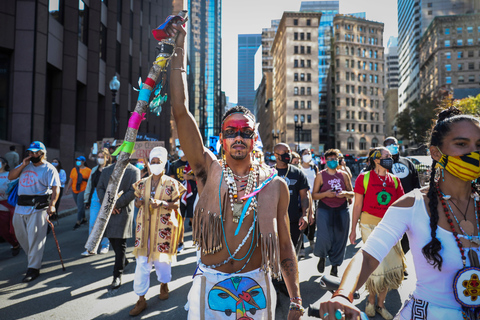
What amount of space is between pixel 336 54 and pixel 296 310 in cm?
9172

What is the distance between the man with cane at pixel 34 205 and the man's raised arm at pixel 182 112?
453cm

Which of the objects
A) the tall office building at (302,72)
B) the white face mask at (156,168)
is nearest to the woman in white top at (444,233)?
the white face mask at (156,168)

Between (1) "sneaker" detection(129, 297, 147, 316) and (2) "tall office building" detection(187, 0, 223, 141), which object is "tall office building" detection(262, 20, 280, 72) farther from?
(1) "sneaker" detection(129, 297, 147, 316)

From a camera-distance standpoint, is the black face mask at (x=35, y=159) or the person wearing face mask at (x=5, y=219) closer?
the black face mask at (x=35, y=159)

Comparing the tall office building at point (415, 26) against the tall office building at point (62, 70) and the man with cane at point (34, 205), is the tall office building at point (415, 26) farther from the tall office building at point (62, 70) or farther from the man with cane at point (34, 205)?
the man with cane at point (34, 205)

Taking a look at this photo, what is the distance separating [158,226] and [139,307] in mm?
1126

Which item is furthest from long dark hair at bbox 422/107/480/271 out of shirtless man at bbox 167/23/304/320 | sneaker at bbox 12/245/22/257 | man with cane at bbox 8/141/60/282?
sneaker at bbox 12/245/22/257

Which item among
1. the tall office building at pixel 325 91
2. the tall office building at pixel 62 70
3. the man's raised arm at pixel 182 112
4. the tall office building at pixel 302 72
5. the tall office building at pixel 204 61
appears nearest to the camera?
the man's raised arm at pixel 182 112

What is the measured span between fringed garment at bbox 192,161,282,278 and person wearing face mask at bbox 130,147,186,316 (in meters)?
2.67

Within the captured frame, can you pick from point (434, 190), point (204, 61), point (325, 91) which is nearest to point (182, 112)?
point (434, 190)

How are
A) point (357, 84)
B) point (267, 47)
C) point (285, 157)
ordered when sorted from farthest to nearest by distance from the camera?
point (267, 47)
point (357, 84)
point (285, 157)

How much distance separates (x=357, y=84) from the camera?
86438 millimetres

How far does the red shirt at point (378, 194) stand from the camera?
5.02 m

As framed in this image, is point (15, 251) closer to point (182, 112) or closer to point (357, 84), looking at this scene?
point (182, 112)
